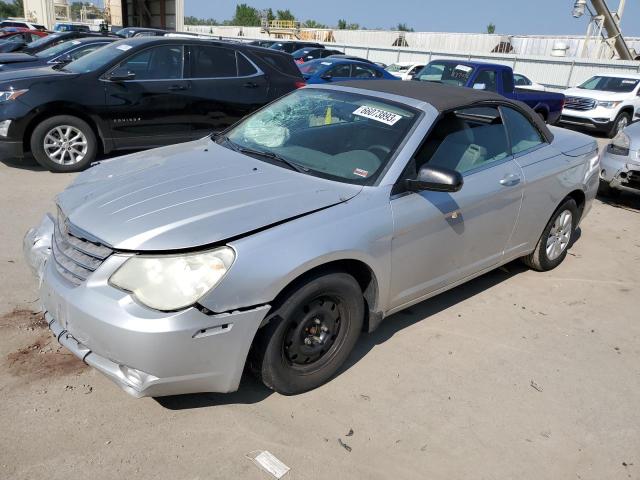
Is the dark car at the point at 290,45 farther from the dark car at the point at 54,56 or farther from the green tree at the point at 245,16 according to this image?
the green tree at the point at 245,16

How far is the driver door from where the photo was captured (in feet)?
10.7

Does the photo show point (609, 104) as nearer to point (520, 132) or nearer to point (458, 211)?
point (520, 132)

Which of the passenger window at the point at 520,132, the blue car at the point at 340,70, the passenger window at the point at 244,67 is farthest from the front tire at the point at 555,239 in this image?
the blue car at the point at 340,70

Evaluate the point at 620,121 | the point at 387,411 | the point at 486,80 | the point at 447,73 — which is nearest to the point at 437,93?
the point at 387,411

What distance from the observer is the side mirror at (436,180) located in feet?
10.2

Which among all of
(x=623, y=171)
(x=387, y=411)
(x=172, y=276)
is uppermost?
(x=172, y=276)

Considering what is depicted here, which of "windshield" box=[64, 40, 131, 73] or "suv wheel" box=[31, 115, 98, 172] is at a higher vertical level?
"windshield" box=[64, 40, 131, 73]

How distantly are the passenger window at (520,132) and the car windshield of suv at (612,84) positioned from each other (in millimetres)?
11504

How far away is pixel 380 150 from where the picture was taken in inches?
133

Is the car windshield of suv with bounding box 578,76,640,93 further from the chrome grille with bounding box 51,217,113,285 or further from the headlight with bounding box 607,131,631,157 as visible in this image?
the chrome grille with bounding box 51,217,113,285

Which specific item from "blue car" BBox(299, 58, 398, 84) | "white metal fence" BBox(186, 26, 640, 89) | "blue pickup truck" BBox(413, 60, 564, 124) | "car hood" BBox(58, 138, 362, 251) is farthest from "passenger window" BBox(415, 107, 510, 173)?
"white metal fence" BBox(186, 26, 640, 89)

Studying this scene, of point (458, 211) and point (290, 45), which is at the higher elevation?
point (290, 45)

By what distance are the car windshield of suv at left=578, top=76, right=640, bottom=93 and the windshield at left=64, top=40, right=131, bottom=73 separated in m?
12.4

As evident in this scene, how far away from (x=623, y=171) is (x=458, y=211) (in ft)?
15.4
